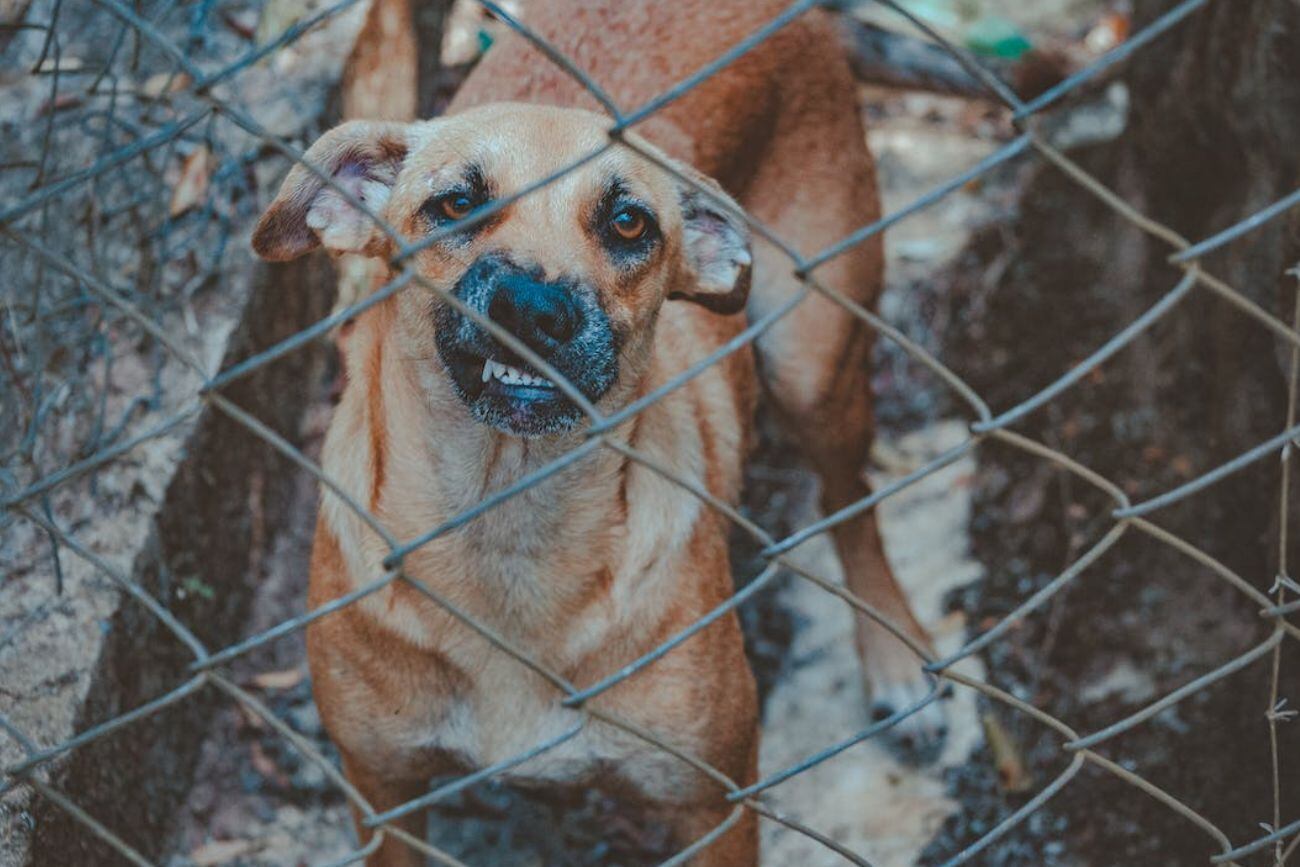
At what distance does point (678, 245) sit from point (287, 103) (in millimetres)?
1998

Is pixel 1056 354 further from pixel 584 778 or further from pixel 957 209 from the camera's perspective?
pixel 584 778

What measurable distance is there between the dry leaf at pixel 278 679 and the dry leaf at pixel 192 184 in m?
1.32

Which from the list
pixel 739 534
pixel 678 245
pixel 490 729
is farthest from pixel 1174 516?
pixel 490 729

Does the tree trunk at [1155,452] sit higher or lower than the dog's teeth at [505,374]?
lower

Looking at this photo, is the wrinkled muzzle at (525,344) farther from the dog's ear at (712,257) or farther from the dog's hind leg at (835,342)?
the dog's hind leg at (835,342)

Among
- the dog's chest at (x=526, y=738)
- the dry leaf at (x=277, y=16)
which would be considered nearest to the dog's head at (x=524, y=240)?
the dog's chest at (x=526, y=738)

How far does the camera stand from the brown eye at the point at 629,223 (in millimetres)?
2688

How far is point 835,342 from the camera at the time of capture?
3871mm

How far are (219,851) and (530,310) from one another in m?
1.80

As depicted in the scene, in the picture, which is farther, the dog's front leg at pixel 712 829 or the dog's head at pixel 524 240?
the dog's front leg at pixel 712 829

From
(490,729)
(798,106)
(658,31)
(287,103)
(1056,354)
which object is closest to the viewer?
(490,729)

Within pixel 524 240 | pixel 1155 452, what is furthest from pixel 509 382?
pixel 1155 452

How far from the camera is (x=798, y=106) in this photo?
3.76 metres

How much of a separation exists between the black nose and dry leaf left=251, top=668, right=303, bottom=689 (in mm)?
1845
